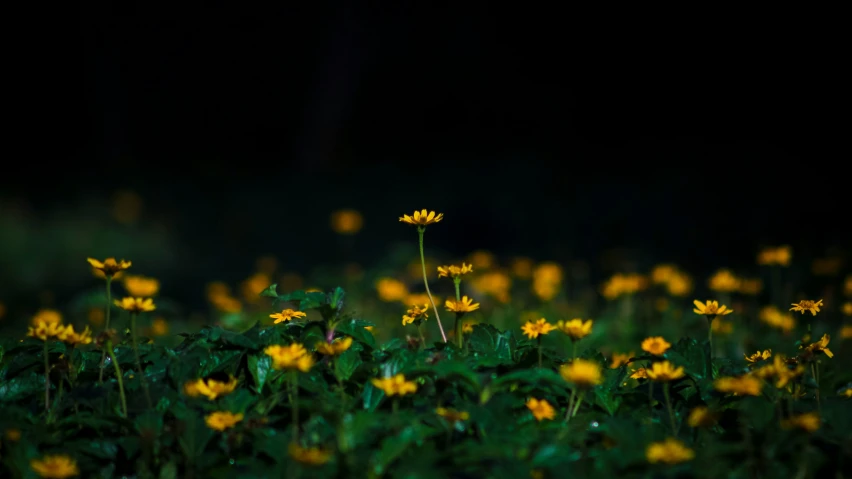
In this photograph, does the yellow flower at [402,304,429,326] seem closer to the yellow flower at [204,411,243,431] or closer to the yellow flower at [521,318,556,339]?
the yellow flower at [521,318,556,339]

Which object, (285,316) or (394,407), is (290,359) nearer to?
(394,407)

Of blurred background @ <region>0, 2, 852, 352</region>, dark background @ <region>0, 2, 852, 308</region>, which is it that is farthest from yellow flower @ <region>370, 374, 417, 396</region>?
dark background @ <region>0, 2, 852, 308</region>

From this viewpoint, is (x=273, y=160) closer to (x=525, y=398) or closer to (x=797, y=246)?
(x=797, y=246)

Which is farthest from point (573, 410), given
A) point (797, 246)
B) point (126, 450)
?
point (797, 246)

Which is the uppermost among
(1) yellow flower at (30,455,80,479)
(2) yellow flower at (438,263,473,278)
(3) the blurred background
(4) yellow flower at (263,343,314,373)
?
(3) the blurred background

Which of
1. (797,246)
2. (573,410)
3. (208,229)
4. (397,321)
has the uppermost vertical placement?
(208,229)

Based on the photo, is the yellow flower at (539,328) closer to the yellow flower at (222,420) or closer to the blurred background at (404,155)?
the yellow flower at (222,420)
